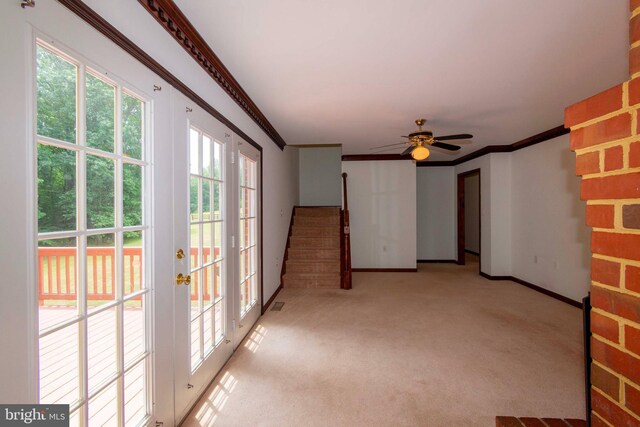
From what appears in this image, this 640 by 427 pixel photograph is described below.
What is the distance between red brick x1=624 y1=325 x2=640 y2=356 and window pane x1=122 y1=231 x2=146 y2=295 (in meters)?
1.73

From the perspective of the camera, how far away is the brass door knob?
1788 millimetres

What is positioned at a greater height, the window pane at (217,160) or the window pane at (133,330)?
the window pane at (217,160)

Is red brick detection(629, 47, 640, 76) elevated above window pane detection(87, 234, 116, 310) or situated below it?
above

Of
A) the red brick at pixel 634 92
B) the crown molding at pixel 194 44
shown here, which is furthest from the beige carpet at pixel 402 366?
the crown molding at pixel 194 44

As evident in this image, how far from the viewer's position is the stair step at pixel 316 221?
20.2 ft

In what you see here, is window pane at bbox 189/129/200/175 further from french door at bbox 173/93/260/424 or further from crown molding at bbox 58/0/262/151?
crown molding at bbox 58/0/262/151

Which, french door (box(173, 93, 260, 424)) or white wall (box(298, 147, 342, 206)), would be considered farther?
white wall (box(298, 147, 342, 206))

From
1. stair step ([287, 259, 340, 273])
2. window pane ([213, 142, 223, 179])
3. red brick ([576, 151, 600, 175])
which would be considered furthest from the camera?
stair step ([287, 259, 340, 273])

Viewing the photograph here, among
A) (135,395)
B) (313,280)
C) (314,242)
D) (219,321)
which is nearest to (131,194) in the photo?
(135,395)

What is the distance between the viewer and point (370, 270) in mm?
6309

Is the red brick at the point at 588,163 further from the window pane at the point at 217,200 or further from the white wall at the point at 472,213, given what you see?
the white wall at the point at 472,213

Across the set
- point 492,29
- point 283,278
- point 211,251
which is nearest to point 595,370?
point 492,29

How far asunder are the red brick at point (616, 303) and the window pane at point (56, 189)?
1.65 meters

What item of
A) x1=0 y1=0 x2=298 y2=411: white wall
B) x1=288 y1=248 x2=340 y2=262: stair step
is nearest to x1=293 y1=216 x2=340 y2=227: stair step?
x1=288 y1=248 x2=340 y2=262: stair step
